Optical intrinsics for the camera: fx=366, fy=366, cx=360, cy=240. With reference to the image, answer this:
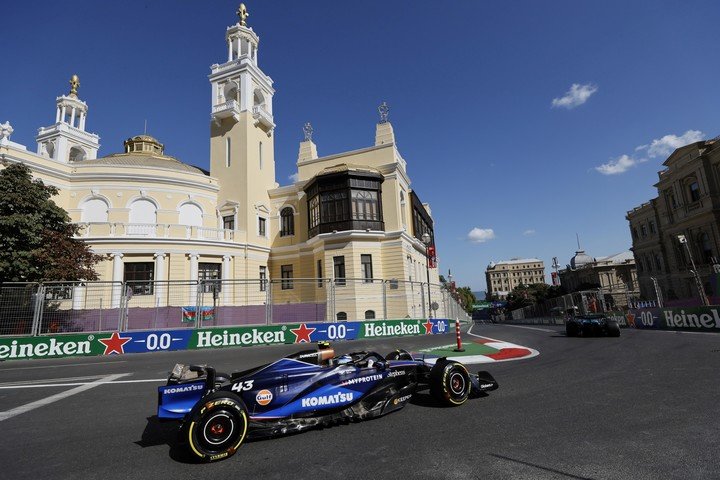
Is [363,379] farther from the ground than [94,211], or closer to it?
closer to it

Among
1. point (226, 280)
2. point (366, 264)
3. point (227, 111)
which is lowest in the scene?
point (226, 280)

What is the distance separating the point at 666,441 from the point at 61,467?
20.7 feet

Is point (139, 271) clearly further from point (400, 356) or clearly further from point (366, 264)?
point (400, 356)

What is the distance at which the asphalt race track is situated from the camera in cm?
350

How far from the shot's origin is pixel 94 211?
27562 millimetres

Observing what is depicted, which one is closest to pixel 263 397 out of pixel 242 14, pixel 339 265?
pixel 339 265

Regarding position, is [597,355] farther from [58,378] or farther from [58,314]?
[58,314]

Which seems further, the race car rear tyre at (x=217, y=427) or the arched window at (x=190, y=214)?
the arched window at (x=190, y=214)

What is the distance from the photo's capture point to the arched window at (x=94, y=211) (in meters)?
27.3

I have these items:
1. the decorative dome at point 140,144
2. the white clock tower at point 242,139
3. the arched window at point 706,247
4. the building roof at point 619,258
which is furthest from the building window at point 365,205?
the building roof at point 619,258

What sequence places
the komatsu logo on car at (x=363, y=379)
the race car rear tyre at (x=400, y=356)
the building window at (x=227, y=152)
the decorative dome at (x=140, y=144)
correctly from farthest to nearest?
the decorative dome at (x=140, y=144)
the building window at (x=227, y=152)
the race car rear tyre at (x=400, y=356)
the komatsu logo on car at (x=363, y=379)

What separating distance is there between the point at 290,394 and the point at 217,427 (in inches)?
36.2

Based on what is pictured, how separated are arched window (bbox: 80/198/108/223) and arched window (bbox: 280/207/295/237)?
42.7 ft

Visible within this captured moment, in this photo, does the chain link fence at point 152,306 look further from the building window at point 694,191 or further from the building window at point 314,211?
the building window at point 694,191
